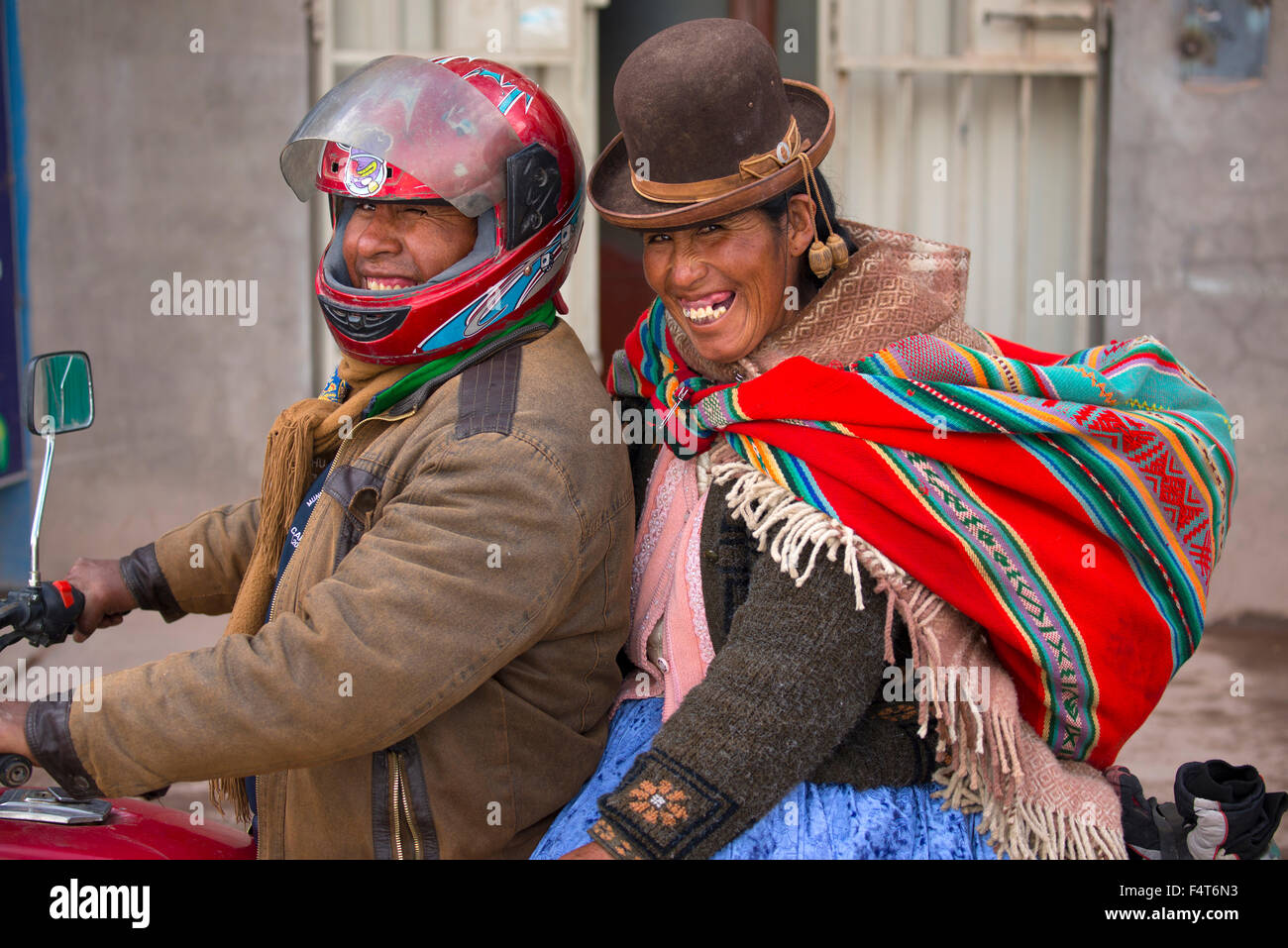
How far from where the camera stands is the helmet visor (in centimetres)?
208

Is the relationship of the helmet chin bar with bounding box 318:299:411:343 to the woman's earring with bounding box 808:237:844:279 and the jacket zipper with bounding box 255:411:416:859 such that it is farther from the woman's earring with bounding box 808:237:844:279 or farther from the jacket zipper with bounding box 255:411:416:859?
the woman's earring with bounding box 808:237:844:279

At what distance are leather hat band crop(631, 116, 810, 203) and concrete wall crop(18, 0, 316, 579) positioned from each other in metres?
3.68

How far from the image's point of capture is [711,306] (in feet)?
7.45

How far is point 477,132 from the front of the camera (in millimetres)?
2113

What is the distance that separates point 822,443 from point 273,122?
4213 mm

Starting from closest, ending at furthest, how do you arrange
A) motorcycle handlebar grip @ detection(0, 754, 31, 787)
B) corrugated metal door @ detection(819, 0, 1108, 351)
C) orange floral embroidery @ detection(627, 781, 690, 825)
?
motorcycle handlebar grip @ detection(0, 754, 31, 787) < orange floral embroidery @ detection(627, 781, 690, 825) < corrugated metal door @ detection(819, 0, 1108, 351)

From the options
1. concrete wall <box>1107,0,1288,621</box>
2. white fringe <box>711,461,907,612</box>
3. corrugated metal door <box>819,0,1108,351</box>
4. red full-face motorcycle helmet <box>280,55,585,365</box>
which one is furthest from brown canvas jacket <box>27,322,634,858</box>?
concrete wall <box>1107,0,1288,621</box>

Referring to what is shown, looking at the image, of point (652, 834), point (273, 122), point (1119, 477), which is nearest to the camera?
point (652, 834)

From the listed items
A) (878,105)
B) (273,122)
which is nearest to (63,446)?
(273,122)

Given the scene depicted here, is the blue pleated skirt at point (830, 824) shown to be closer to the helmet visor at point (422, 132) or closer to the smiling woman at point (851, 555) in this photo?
the smiling woman at point (851, 555)

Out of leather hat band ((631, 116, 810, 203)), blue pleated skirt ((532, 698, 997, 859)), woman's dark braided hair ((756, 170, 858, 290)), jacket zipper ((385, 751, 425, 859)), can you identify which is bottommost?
blue pleated skirt ((532, 698, 997, 859))

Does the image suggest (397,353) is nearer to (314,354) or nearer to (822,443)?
(822,443)

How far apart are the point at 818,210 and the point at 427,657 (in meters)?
1.14

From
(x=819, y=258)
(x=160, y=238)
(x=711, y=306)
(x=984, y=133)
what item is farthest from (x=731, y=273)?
(x=160, y=238)
